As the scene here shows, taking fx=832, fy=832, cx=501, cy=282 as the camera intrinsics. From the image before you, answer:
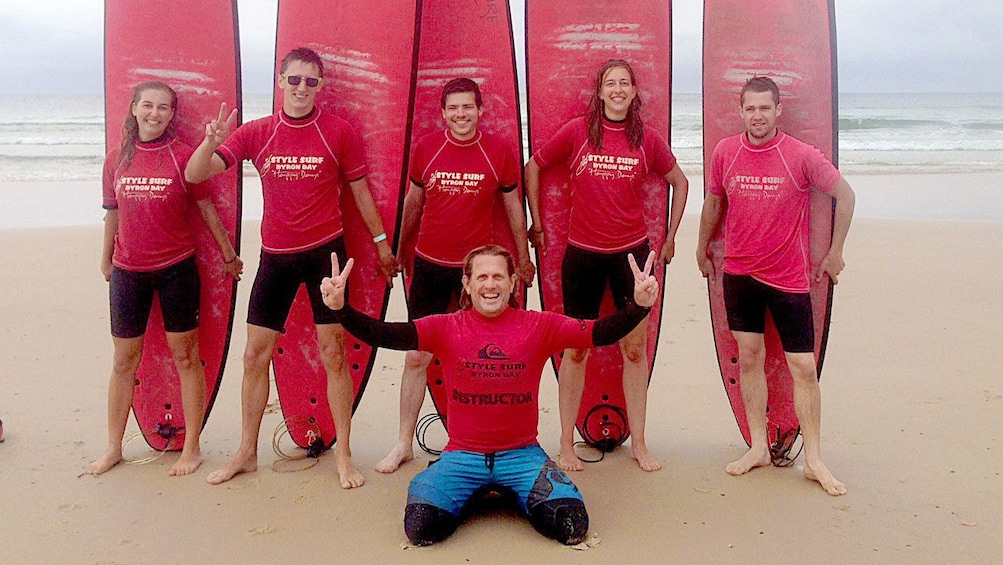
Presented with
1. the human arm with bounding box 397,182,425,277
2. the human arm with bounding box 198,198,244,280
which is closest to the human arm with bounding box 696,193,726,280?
the human arm with bounding box 397,182,425,277

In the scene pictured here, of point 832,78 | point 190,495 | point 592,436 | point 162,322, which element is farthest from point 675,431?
point 162,322

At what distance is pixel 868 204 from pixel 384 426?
33.0 ft

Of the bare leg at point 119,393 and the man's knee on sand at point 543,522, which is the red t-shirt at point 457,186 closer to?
the man's knee on sand at point 543,522

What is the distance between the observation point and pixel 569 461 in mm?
3598

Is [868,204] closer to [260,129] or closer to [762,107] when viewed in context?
[762,107]

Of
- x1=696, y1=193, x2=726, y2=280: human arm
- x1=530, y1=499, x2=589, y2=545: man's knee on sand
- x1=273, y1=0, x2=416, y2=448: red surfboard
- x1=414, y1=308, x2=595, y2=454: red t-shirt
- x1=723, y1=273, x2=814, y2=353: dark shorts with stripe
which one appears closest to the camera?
x1=530, y1=499, x2=589, y2=545: man's knee on sand

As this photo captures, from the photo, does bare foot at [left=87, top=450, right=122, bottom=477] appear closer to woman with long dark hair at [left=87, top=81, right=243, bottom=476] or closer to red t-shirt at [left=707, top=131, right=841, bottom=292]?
woman with long dark hair at [left=87, top=81, right=243, bottom=476]

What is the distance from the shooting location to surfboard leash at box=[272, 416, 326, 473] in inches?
142

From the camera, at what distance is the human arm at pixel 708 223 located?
3613 mm

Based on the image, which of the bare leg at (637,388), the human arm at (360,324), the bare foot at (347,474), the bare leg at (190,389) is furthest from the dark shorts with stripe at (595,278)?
the bare leg at (190,389)

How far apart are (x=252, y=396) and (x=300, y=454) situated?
408 millimetres

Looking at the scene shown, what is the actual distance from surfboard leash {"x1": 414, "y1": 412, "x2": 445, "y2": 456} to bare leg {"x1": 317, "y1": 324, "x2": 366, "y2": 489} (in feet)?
1.28

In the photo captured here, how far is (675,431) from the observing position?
13.4 ft

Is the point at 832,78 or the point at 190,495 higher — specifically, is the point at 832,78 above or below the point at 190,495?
above
